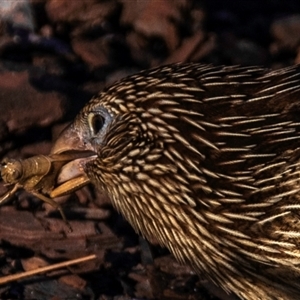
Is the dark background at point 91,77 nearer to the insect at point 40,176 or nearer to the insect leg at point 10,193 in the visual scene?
the insect leg at point 10,193

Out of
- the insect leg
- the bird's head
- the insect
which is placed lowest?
the insect leg

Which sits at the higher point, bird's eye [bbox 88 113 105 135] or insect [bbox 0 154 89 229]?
bird's eye [bbox 88 113 105 135]

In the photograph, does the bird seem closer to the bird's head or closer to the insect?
the bird's head

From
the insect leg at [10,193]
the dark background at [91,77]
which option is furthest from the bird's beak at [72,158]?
the dark background at [91,77]

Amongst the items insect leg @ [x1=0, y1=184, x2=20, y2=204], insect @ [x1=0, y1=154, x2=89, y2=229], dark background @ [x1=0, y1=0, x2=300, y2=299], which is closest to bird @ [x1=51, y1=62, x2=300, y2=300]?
insect @ [x1=0, y1=154, x2=89, y2=229]

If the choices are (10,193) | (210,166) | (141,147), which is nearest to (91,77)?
(10,193)

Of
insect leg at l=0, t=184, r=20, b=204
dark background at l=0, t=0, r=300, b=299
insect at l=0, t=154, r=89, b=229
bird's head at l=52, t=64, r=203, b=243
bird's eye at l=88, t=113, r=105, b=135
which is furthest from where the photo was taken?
dark background at l=0, t=0, r=300, b=299

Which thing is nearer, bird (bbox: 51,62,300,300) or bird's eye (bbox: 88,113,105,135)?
bird (bbox: 51,62,300,300)
